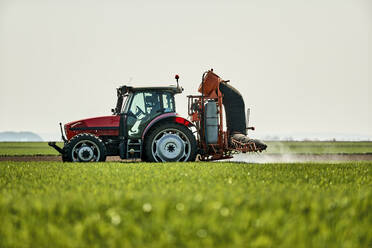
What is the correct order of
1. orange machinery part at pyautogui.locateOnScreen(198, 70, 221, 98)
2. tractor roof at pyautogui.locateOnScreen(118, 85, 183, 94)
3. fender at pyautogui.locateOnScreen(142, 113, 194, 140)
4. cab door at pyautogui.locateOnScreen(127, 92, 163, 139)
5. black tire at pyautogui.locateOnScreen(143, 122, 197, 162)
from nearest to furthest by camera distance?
fender at pyautogui.locateOnScreen(142, 113, 194, 140), black tire at pyautogui.locateOnScreen(143, 122, 197, 162), cab door at pyautogui.locateOnScreen(127, 92, 163, 139), tractor roof at pyautogui.locateOnScreen(118, 85, 183, 94), orange machinery part at pyautogui.locateOnScreen(198, 70, 221, 98)

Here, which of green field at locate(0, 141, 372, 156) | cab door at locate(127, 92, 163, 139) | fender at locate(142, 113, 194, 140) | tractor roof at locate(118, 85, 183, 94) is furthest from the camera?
green field at locate(0, 141, 372, 156)

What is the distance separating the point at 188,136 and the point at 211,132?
1131 mm

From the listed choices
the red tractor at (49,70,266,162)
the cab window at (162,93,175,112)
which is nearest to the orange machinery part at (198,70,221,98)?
the red tractor at (49,70,266,162)

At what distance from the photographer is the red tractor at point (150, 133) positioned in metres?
12.1

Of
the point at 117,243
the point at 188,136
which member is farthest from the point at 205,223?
the point at 188,136

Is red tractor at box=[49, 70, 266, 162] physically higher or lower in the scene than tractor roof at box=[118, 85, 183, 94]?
lower

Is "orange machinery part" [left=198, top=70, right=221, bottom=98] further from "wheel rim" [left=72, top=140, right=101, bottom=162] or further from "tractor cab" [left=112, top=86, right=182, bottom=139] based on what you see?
"wheel rim" [left=72, top=140, right=101, bottom=162]

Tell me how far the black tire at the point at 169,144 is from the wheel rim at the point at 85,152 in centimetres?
169

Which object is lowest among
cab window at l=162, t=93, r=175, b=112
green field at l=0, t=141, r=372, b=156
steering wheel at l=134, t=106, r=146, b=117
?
green field at l=0, t=141, r=372, b=156

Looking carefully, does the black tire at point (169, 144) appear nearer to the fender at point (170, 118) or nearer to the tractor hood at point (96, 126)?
the fender at point (170, 118)

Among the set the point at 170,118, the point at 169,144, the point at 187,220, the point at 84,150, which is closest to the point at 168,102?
the point at 170,118

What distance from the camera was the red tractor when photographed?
1209 cm

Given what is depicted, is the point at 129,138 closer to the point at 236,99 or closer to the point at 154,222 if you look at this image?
the point at 236,99

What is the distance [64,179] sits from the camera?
6910mm
